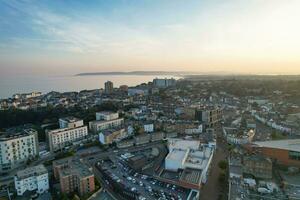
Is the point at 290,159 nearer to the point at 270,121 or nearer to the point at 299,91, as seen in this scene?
the point at 270,121

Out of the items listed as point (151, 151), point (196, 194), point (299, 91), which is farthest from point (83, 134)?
point (299, 91)

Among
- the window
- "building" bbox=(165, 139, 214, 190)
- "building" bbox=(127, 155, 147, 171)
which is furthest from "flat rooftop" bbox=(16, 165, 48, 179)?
the window

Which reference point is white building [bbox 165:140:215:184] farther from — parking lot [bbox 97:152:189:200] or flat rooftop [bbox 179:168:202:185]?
parking lot [bbox 97:152:189:200]

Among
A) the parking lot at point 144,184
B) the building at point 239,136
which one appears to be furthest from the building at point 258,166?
the building at point 239,136

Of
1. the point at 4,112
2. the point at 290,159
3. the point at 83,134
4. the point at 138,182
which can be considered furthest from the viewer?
the point at 4,112

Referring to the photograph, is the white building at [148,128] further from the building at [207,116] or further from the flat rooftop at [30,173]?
the flat rooftop at [30,173]
